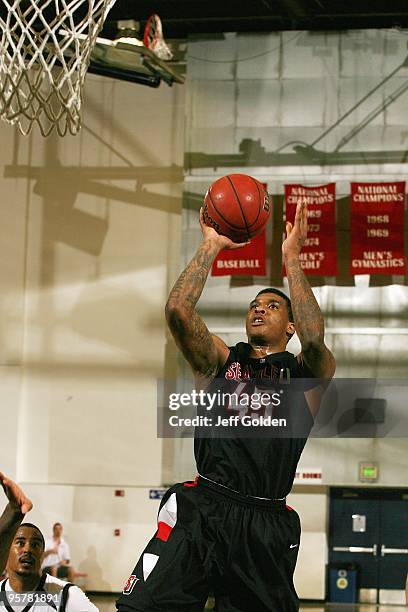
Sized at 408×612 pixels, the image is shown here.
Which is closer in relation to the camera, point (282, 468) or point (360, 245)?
point (282, 468)

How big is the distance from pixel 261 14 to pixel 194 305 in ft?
24.5

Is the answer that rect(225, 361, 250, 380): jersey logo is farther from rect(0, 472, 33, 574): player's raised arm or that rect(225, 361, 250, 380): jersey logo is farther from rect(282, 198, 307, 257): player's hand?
rect(0, 472, 33, 574): player's raised arm

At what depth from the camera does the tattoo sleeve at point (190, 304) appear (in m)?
3.76

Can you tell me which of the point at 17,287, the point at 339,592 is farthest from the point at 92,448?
the point at 339,592

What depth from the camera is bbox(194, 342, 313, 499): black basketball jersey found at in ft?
13.3

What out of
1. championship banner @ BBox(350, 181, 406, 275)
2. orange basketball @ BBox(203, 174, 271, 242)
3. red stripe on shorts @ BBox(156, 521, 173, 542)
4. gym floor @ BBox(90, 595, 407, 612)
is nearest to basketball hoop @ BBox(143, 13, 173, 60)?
championship banner @ BBox(350, 181, 406, 275)

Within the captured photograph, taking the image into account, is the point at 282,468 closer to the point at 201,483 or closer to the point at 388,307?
the point at 201,483

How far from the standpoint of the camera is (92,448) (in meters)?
11.1

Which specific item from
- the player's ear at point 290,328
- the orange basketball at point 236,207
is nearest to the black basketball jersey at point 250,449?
the player's ear at point 290,328

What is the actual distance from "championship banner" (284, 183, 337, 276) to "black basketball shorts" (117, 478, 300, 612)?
656 centimetres

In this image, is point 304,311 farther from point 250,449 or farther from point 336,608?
point 336,608

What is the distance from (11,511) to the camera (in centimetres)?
461

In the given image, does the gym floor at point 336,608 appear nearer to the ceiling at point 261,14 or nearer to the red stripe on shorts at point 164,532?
the ceiling at point 261,14

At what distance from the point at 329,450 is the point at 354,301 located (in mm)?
1539
